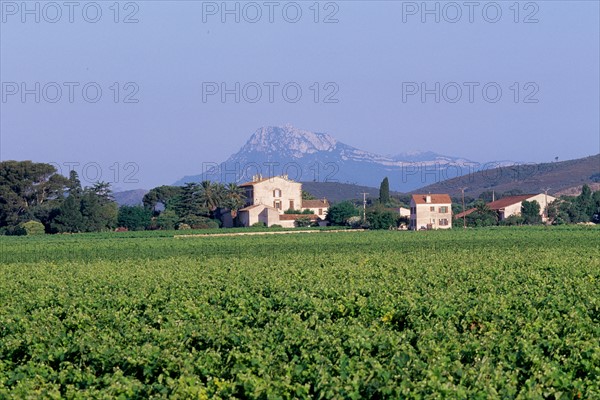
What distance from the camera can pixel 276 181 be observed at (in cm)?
12725

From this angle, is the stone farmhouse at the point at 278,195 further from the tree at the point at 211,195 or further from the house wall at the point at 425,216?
the house wall at the point at 425,216

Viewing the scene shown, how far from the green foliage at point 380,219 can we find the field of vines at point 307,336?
248 feet

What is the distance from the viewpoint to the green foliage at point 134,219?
109688 mm

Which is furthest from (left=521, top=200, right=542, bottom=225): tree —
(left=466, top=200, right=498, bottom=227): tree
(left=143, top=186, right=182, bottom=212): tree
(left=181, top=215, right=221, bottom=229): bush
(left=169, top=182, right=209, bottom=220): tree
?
(left=143, top=186, right=182, bottom=212): tree

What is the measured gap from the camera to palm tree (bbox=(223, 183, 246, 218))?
120 metres

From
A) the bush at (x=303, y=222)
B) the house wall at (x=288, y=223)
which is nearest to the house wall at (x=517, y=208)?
the bush at (x=303, y=222)

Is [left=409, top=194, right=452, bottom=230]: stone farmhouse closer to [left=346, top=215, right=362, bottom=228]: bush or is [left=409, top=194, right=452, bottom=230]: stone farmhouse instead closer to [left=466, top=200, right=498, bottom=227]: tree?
[left=466, top=200, right=498, bottom=227]: tree

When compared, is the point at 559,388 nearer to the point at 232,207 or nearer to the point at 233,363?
the point at 233,363

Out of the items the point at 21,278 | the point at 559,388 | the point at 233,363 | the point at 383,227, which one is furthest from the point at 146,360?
the point at 383,227

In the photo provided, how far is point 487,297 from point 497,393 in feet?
26.6

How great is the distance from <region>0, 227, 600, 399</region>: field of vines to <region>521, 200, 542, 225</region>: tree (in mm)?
88540

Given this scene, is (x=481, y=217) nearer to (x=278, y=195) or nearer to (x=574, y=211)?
(x=574, y=211)

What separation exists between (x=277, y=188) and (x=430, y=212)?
82.2 feet

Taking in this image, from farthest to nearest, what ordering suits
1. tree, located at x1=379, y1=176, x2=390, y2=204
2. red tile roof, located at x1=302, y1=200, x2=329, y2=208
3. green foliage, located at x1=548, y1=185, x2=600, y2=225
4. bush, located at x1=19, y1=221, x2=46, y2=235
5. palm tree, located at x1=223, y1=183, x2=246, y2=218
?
tree, located at x1=379, y1=176, x2=390, y2=204, red tile roof, located at x1=302, y1=200, x2=329, y2=208, palm tree, located at x1=223, y1=183, x2=246, y2=218, green foliage, located at x1=548, y1=185, x2=600, y2=225, bush, located at x1=19, y1=221, x2=46, y2=235
